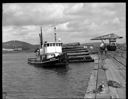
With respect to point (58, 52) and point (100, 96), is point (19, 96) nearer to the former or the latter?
point (100, 96)

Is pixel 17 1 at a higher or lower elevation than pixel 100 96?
higher

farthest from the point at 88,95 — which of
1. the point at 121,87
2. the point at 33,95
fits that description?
the point at 33,95

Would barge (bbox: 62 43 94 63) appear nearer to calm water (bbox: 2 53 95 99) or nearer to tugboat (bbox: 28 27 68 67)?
tugboat (bbox: 28 27 68 67)

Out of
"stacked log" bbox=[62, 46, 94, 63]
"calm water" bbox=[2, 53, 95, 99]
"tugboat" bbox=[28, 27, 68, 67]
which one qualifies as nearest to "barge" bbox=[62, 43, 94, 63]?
"stacked log" bbox=[62, 46, 94, 63]

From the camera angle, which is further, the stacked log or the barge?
the stacked log

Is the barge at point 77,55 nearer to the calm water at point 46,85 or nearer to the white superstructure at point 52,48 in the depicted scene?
the white superstructure at point 52,48

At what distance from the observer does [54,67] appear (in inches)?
1716

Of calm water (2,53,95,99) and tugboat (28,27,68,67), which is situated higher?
tugboat (28,27,68,67)

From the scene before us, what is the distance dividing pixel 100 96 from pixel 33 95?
27.6 feet

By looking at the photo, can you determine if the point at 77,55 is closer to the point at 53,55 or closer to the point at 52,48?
the point at 53,55

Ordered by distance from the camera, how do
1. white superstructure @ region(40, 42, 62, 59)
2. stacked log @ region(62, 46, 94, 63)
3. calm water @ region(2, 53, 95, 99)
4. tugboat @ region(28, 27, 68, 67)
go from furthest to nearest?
stacked log @ region(62, 46, 94, 63) < white superstructure @ region(40, 42, 62, 59) < tugboat @ region(28, 27, 68, 67) < calm water @ region(2, 53, 95, 99)

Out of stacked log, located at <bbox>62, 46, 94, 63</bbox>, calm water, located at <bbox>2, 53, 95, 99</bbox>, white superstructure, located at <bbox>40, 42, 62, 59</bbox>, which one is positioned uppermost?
white superstructure, located at <bbox>40, 42, 62, 59</bbox>

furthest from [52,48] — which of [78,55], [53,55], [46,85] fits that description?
[46,85]

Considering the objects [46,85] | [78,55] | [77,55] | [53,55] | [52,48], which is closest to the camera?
[46,85]
